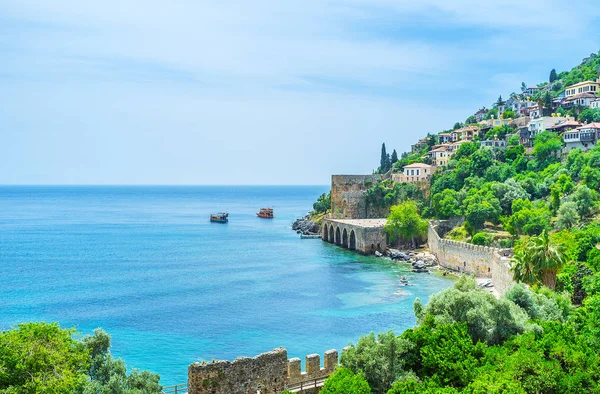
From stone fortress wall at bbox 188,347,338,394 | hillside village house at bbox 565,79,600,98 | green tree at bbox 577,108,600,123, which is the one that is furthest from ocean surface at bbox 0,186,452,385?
hillside village house at bbox 565,79,600,98

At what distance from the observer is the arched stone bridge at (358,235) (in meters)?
68.8

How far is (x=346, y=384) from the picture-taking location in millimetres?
15547

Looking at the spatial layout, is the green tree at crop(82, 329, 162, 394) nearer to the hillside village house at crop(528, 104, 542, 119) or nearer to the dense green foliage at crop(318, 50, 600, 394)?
the dense green foliage at crop(318, 50, 600, 394)

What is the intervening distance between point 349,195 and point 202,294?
135 ft

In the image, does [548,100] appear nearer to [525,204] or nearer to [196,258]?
[525,204]

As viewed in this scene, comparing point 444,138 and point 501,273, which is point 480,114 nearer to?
point 444,138

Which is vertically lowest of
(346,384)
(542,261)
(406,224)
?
(346,384)

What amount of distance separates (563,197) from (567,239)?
17.1 metres

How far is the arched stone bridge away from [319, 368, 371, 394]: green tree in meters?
52.8

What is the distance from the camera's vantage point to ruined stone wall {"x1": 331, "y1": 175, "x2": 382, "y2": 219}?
84.8 meters

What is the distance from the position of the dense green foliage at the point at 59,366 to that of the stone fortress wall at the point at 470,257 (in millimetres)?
28858

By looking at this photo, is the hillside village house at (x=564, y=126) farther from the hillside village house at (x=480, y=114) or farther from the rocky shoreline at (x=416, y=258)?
the hillside village house at (x=480, y=114)

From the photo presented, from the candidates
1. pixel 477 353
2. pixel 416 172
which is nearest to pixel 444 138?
pixel 416 172

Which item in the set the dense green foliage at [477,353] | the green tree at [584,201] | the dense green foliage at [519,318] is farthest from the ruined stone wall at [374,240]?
the dense green foliage at [477,353]
